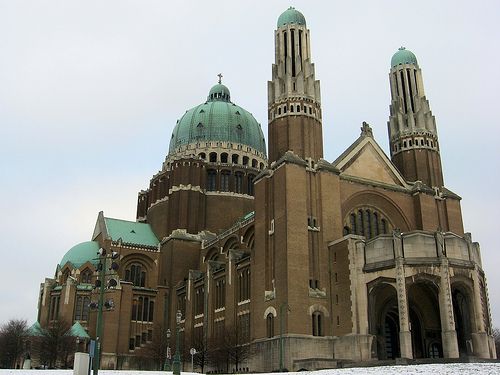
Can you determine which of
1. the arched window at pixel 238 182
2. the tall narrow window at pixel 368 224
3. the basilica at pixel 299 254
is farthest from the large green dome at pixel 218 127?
the tall narrow window at pixel 368 224

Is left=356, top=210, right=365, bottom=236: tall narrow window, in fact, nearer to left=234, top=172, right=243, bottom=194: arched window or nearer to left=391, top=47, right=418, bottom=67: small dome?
left=391, top=47, right=418, bottom=67: small dome

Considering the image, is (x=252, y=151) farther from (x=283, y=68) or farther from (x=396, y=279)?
(x=396, y=279)

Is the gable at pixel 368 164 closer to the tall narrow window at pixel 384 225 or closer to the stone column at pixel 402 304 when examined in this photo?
the tall narrow window at pixel 384 225

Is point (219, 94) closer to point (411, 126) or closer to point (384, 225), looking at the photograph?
point (411, 126)

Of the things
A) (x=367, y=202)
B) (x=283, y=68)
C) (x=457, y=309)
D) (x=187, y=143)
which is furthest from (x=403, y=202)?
(x=187, y=143)

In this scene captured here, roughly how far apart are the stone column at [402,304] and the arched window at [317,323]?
7168mm

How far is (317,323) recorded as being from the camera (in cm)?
5028

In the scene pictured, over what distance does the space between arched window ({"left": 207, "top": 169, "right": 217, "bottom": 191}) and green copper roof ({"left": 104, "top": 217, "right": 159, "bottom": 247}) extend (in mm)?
10255

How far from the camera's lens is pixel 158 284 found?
3017 inches

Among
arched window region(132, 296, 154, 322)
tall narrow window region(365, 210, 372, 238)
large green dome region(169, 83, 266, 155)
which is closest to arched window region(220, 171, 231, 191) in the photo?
large green dome region(169, 83, 266, 155)

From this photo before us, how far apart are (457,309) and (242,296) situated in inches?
779

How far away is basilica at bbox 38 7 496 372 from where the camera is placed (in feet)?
158

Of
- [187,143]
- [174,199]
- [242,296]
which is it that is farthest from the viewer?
[187,143]

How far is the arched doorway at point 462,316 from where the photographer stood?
48.3m
